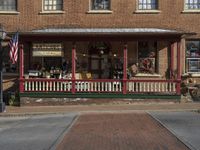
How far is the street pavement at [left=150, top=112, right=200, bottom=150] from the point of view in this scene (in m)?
14.6

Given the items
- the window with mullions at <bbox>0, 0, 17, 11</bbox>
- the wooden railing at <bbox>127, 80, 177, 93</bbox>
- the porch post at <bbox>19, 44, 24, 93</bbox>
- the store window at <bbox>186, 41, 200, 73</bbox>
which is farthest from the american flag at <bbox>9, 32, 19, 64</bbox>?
the store window at <bbox>186, 41, 200, 73</bbox>

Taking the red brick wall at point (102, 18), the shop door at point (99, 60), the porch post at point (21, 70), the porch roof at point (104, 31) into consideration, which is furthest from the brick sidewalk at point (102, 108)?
the red brick wall at point (102, 18)

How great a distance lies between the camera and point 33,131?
17656 millimetres

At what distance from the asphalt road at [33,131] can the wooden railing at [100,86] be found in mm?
4619

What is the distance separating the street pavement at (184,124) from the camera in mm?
14599

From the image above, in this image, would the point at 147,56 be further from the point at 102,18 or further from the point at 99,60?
the point at 102,18

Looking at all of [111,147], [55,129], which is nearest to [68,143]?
[111,147]

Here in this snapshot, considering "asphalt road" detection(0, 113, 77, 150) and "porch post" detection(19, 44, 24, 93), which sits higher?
"porch post" detection(19, 44, 24, 93)

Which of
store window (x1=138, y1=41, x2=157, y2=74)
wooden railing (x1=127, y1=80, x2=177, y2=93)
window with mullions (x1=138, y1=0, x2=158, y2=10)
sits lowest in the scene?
wooden railing (x1=127, y1=80, x2=177, y2=93)

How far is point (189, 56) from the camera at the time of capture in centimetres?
2989

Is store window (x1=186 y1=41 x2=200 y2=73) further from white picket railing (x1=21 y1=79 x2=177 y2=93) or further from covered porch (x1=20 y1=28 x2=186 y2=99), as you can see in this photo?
white picket railing (x1=21 y1=79 x2=177 y2=93)

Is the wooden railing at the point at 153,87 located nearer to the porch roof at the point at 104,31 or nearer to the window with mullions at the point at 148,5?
the porch roof at the point at 104,31

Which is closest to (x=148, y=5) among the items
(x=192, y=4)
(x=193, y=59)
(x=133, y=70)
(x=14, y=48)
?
(x=192, y=4)

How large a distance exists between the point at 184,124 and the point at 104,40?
10805 mm
